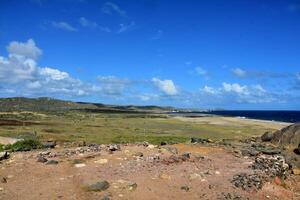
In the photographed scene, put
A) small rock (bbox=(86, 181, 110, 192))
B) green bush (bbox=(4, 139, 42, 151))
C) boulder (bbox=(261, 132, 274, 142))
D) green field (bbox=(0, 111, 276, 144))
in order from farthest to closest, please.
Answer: green field (bbox=(0, 111, 276, 144)), boulder (bbox=(261, 132, 274, 142)), green bush (bbox=(4, 139, 42, 151)), small rock (bbox=(86, 181, 110, 192))

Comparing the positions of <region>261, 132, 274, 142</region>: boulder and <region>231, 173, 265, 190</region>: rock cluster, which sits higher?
<region>261, 132, 274, 142</region>: boulder

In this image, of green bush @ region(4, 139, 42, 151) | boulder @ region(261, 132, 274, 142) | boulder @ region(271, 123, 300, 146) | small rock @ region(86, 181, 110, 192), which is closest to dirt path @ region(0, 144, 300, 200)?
small rock @ region(86, 181, 110, 192)

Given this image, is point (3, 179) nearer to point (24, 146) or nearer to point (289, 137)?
point (24, 146)

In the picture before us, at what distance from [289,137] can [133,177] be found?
11.4 metres

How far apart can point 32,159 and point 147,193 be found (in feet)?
24.5

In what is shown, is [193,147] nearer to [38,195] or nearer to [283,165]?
[283,165]

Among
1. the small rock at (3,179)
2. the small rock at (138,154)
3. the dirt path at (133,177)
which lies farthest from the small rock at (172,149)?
the small rock at (3,179)

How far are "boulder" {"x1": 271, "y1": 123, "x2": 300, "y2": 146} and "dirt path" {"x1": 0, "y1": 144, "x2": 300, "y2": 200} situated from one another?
179 inches

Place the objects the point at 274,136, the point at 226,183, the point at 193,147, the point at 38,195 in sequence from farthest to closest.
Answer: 1. the point at 274,136
2. the point at 193,147
3. the point at 226,183
4. the point at 38,195

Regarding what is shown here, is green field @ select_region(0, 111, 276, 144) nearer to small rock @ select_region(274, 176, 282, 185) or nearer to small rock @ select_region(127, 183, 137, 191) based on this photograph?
small rock @ select_region(274, 176, 282, 185)

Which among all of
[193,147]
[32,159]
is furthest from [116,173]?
[193,147]

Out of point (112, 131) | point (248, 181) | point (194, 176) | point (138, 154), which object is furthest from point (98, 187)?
point (112, 131)

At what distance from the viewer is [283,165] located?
2081 cm

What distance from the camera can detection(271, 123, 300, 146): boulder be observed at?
24766mm
